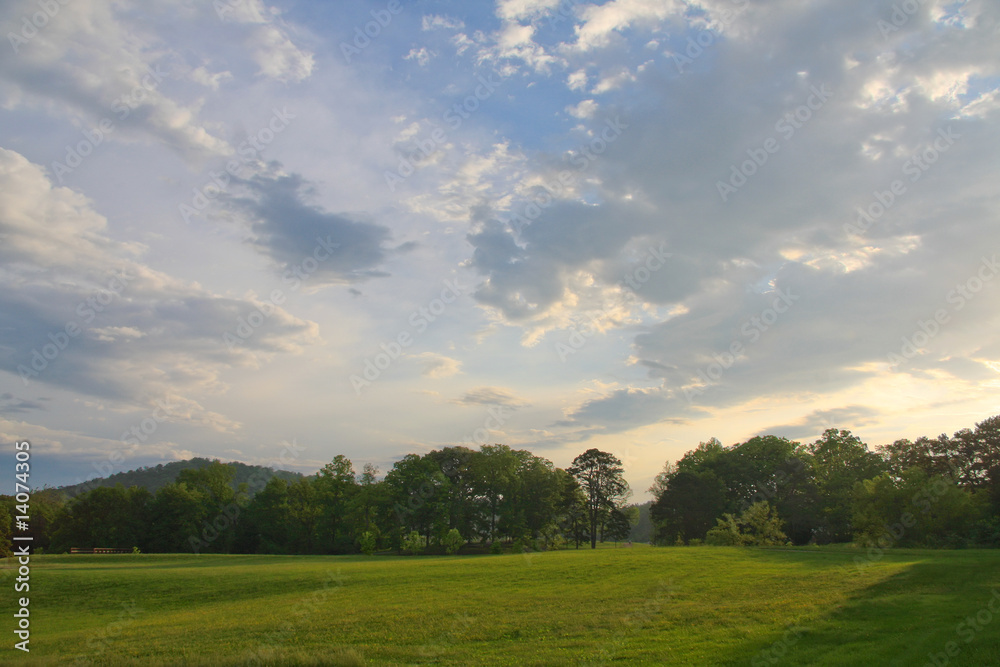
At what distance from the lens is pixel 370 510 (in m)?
71.2

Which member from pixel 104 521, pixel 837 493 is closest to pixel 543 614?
pixel 837 493

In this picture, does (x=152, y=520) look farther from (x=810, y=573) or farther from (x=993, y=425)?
(x=993, y=425)

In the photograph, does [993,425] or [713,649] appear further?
[993,425]

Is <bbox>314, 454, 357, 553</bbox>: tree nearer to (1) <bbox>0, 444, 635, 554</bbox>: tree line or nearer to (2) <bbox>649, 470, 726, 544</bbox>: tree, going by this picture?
(1) <bbox>0, 444, 635, 554</bbox>: tree line

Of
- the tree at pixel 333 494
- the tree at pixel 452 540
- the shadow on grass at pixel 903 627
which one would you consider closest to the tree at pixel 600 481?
the tree at pixel 452 540

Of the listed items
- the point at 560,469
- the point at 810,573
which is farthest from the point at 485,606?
the point at 560,469

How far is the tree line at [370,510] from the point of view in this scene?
73.8 m

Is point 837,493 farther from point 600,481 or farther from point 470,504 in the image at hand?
point 470,504

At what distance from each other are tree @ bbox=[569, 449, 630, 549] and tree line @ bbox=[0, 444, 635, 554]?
0.48 feet

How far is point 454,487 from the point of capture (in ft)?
259

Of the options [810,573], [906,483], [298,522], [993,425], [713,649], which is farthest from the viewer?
[298,522]

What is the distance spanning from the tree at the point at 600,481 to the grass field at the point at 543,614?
147ft

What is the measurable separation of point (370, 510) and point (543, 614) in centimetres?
5703

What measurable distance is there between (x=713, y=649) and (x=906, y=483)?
4252 centimetres
